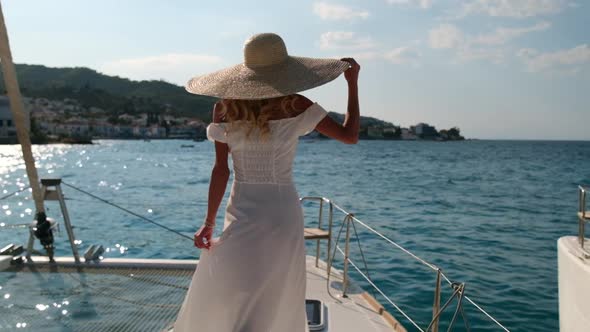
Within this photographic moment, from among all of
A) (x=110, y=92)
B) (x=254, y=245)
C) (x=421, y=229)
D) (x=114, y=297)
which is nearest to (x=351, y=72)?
(x=254, y=245)

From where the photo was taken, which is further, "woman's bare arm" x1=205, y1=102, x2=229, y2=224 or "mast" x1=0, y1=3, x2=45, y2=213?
"mast" x1=0, y1=3, x2=45, y2=213

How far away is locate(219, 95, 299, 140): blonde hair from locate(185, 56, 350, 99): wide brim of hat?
0.22 feet

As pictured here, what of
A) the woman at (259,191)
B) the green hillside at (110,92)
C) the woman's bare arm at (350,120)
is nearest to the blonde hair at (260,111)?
the woman at (259,191)

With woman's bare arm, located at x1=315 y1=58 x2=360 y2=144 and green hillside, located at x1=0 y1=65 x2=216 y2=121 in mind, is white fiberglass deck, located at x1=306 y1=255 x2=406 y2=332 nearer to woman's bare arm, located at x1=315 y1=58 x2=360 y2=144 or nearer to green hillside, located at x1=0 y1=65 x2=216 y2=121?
woman's bare arm, located at x1=315 y1=58 x2=360 y2=144

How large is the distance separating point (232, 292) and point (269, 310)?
0.53ft

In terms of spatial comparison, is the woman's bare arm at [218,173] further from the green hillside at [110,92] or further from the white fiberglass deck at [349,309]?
the green hillside at [110,92]

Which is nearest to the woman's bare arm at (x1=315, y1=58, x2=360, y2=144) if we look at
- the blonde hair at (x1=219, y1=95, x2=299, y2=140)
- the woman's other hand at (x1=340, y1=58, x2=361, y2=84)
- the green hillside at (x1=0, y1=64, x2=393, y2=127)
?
the woman's other hand at (x1=340, y1=58, x2=361, y2=84)

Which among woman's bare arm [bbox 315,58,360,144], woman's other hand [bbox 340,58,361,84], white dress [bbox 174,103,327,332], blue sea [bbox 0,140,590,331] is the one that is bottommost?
blue sea [bbox 0,140,590,331]

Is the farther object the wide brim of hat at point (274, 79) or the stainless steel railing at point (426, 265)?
the stainless steel railing at point (426, 265)

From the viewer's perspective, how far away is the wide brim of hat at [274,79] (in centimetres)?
183

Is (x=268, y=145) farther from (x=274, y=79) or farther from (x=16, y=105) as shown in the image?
(x=16, y=105)

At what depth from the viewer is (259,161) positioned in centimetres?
194

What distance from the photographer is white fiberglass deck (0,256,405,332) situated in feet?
10.6

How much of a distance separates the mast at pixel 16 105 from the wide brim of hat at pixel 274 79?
2.44 metres
